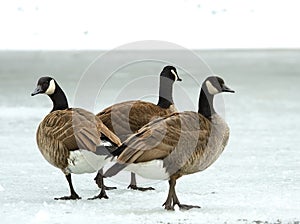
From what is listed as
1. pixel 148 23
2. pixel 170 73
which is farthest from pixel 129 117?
pixel 148 23

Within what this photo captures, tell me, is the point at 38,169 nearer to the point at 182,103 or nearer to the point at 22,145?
the point at 22,145

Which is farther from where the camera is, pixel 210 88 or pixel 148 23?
pixel 148 23

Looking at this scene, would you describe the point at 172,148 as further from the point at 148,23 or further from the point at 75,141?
the point at 148,23

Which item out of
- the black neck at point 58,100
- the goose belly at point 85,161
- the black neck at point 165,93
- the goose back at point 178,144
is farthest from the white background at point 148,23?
the goose back at point 178,144

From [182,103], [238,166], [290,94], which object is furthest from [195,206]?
[290,94]

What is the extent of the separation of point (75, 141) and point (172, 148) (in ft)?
2.48

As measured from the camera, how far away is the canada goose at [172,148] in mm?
4973

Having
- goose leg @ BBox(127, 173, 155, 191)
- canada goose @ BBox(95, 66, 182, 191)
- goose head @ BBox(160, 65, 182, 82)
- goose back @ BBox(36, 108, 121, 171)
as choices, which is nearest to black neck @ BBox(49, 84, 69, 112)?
canada goose @ BBox(95, 66, 182, 191)

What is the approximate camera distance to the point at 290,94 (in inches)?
464

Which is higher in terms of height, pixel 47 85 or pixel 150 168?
pixel 47 85

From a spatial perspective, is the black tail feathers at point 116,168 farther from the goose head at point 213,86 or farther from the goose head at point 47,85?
the goose head at point 47,85

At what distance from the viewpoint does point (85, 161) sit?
5.45 m

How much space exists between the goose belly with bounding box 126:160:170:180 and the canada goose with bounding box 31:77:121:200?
0.28 m

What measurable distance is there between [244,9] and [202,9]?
114 cm
